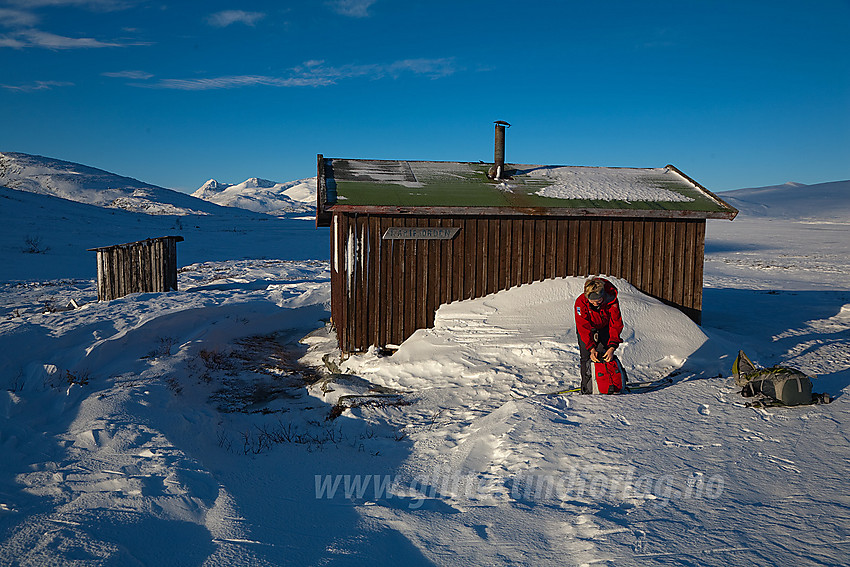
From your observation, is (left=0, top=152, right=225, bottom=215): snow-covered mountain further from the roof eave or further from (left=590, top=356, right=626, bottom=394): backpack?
(left=590, top=356, right=626, bottom=394): backpack

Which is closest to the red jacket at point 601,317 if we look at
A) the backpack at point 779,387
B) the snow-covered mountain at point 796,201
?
the backpack at point 779,387

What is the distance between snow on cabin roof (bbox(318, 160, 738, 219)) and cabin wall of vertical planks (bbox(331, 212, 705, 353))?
0.27 metres

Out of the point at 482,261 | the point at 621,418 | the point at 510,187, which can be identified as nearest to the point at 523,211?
the point at 482,261

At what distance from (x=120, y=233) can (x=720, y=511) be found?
32558 millimetres

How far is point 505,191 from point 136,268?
9514 millimetres

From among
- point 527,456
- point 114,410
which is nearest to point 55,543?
point 114,410

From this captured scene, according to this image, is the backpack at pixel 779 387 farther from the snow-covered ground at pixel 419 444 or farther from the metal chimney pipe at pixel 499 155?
the metal chimney pipe at pixel 499 155

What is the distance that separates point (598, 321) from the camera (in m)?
6.16

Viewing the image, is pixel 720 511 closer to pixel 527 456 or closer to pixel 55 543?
pixel 527 456

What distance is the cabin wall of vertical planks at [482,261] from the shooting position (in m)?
9.28

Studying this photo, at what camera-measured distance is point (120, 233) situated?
29.7 metres

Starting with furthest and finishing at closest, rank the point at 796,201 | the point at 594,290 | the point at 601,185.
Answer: the point at 796,201
the point at 601,185
the point at 594,290

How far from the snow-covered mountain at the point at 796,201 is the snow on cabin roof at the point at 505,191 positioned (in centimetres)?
9498

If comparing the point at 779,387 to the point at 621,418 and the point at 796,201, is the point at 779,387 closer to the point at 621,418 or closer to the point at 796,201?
the point at 621,418
